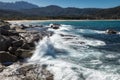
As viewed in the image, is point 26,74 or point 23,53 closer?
point 26,74

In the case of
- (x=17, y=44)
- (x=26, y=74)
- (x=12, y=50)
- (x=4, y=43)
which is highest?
(x=4, y=43)

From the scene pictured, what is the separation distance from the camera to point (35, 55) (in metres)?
25.7

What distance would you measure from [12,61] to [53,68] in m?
5.05

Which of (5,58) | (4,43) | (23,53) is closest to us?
(5,58)

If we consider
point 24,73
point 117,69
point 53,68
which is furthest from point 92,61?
point 24,73

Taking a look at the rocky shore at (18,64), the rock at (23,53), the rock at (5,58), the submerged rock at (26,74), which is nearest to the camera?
the submerged rock at (26,74)

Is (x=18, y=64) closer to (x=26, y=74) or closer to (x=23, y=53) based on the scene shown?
(x=23, y=53)

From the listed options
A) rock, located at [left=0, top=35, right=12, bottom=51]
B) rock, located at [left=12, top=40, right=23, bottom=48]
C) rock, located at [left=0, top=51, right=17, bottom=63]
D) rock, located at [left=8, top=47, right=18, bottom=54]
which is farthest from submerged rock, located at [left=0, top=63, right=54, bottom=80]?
rock, located at [left=12, top=40, right=23, bottom=48]

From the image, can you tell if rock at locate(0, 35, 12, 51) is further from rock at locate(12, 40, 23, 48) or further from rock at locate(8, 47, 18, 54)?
rock at locate(8, 47, 18, 54)

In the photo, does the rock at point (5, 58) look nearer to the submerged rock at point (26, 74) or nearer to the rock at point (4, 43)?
the rock at point (4, 43)

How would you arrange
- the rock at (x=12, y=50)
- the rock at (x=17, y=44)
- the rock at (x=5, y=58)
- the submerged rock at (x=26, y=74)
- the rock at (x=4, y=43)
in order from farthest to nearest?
the rock at (x=17, y=44) → the rock at (x=4, y=43) → the rock at (x=12, y=50) → the rock at (x=5, y=58) → the submerged rock at (x=26, y=74)

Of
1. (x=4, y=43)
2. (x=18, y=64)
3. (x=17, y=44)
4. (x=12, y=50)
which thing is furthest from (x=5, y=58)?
(x=17, y=44)

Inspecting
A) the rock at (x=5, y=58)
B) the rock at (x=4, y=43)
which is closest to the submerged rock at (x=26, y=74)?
the rock at (x=5, y=58)

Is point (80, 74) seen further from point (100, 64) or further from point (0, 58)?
point (0, 58)
